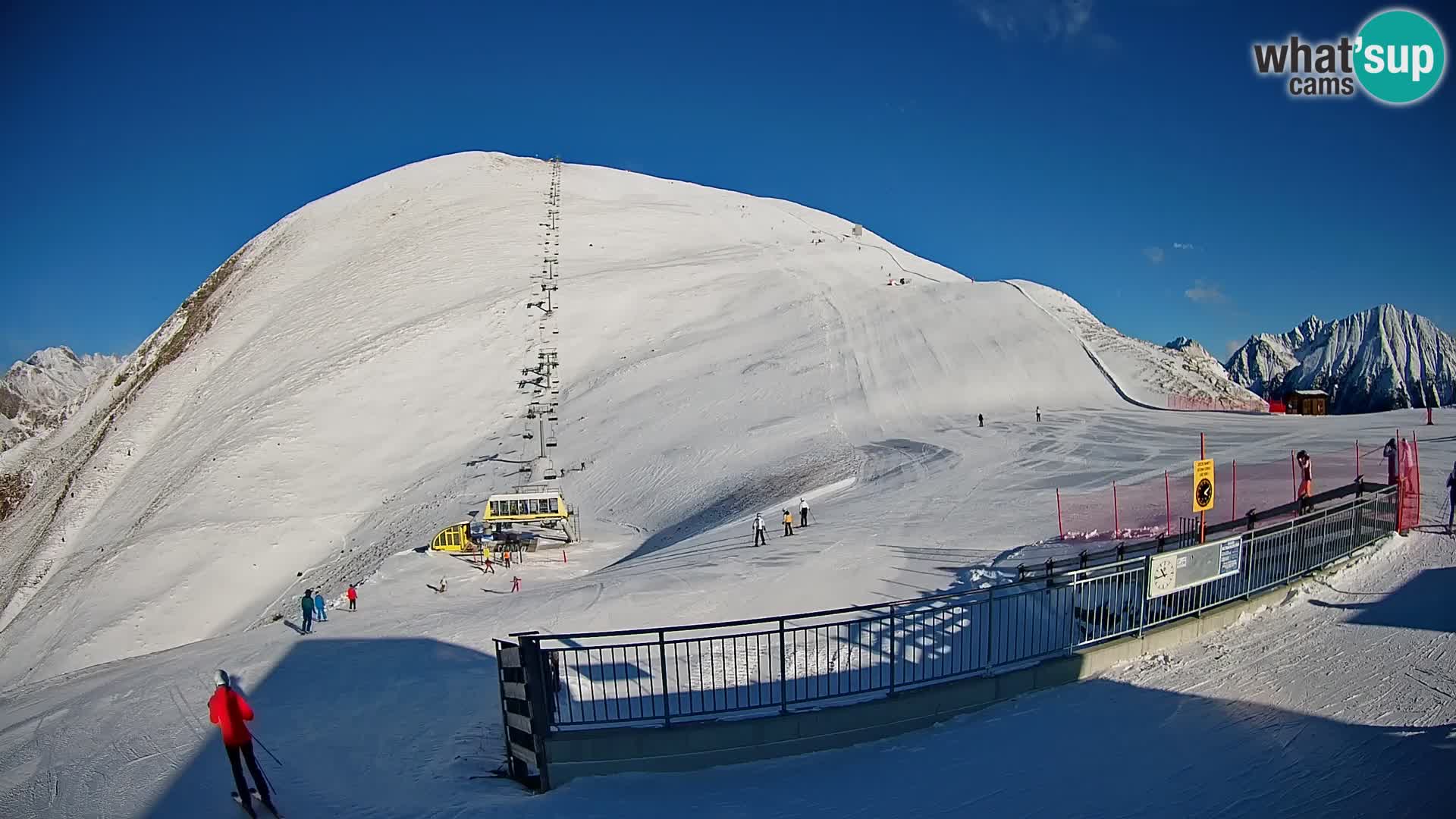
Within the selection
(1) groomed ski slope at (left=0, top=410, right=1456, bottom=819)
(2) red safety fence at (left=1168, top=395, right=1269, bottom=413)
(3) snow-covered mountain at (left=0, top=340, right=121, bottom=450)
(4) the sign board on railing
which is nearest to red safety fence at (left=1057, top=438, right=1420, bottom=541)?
(1) groomed ski slope at (left=0, top=410, right=1456, bottom=819)

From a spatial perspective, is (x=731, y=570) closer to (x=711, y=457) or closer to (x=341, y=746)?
(x=341, y=746)

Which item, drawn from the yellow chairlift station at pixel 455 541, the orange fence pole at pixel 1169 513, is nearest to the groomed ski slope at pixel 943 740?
the orange fence pole at pixel 1169 513

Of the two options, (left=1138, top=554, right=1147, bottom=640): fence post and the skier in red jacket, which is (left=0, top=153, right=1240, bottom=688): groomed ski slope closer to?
(left=1138, top=554, right=1147, bottom=640): fence post

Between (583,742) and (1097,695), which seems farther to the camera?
(1097,695)

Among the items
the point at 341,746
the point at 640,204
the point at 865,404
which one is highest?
the point at 640,204

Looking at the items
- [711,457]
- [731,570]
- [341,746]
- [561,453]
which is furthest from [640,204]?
[341,746]

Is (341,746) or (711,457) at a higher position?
(711,457)
